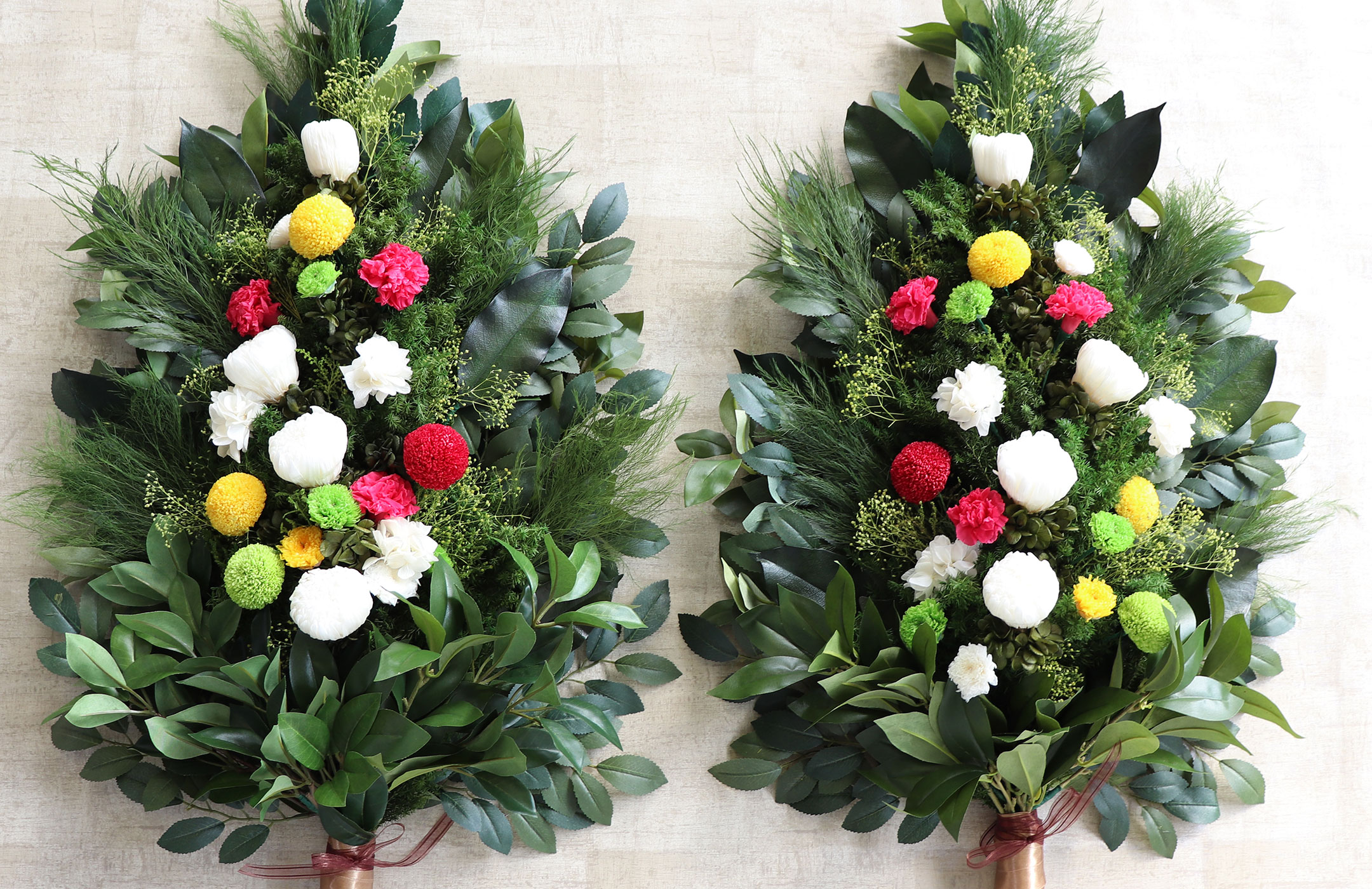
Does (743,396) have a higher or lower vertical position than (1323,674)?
higher

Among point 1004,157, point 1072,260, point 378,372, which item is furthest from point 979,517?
point 378,372

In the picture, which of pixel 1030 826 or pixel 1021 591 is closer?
pixel 1021 591

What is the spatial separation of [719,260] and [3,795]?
4.49 feet

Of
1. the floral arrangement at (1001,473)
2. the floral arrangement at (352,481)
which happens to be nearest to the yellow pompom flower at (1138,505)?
the floral arrangement at (1001,473)

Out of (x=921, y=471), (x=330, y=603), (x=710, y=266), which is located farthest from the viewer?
(x=710, y=266)

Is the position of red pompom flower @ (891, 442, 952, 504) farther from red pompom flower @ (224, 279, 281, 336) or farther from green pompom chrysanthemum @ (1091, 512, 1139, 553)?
red pompom flower @ (224, 279, 281, 336)

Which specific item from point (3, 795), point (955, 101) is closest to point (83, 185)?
point (3, 795)

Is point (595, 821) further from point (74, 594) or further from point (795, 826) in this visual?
point (74, 594)

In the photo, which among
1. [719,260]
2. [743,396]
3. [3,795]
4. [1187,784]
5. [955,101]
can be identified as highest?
[955,101]

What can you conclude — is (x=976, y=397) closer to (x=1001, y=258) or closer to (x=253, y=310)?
(x=1001, y=258)

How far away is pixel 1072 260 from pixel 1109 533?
15.4 inches

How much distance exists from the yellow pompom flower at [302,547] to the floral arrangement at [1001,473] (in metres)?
0.52

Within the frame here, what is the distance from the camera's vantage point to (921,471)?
3.98 feet

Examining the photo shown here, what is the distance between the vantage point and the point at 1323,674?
4.75 ft
